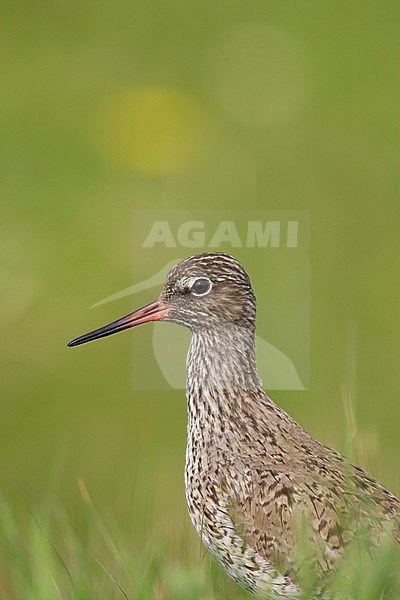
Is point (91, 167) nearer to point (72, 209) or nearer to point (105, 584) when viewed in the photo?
point (72, 209)

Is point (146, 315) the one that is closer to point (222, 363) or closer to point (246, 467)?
point (222, 363)

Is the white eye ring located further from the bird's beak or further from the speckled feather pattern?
the bird's beak

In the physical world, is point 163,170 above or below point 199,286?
above

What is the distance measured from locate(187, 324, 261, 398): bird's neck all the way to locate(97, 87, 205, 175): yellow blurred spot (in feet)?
12.3

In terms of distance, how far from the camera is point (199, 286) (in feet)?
16.1

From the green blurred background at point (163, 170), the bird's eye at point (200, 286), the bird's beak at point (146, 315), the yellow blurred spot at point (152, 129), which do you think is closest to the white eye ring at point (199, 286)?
the bird's eye at point (200, 286)

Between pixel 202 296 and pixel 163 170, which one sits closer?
pixel 202 296

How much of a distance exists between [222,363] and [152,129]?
3882 mm

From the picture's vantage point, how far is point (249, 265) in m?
8.40

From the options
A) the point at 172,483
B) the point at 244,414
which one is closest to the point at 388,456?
the point at 172,483

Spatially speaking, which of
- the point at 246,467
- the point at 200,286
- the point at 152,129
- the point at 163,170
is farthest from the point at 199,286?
the point at 163,170

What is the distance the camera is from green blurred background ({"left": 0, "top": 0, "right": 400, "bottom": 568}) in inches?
342

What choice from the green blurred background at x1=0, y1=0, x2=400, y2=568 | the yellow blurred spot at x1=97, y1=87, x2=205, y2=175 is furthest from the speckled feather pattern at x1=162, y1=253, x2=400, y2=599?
the yellow blurred spot at x1=97, y1=87, x2=205, y2=175

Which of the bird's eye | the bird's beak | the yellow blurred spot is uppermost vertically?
the yellow blurred spot
